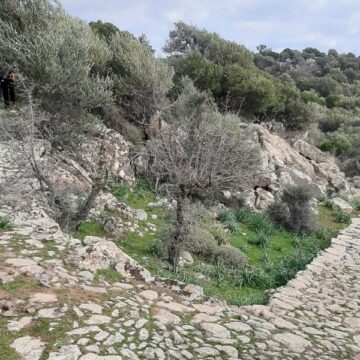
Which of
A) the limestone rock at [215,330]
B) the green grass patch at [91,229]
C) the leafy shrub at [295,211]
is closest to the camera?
the limestone rock at [215,330]

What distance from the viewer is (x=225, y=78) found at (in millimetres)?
18969

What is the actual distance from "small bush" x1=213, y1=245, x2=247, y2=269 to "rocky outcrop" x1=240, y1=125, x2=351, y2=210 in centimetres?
443

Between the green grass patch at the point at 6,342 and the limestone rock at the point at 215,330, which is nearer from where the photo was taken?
the green grass patch at the point at 6,342

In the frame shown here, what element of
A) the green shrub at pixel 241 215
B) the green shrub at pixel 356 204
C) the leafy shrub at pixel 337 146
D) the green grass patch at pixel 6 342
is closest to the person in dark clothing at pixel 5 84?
the green shrub at pixel 241 215

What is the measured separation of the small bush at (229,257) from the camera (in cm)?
853

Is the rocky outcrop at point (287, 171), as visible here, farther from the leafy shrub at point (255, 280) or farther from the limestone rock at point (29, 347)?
the limestone rock at point (29, 347)

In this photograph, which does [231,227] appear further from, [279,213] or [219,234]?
[279,213]

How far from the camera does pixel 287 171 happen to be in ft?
50.8

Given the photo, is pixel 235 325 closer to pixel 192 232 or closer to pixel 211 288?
pixel 211 288

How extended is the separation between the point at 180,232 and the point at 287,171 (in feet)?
29.0

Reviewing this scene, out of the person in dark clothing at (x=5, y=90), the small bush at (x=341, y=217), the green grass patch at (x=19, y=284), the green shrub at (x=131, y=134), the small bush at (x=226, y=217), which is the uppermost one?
the person in dark clothing at (x=5, y=90)

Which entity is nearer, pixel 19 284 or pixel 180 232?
pixel 19 284

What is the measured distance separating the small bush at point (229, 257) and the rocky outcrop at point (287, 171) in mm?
4425

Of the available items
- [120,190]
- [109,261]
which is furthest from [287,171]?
[109,261]
